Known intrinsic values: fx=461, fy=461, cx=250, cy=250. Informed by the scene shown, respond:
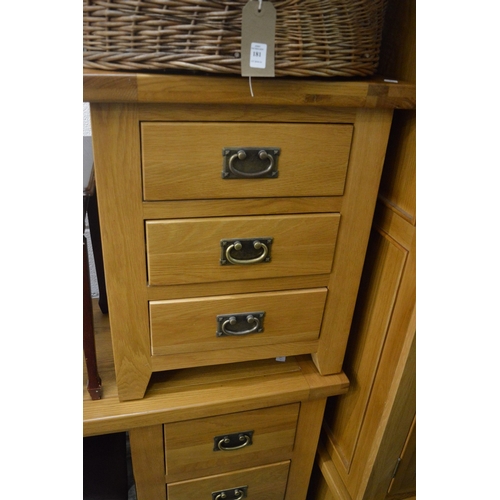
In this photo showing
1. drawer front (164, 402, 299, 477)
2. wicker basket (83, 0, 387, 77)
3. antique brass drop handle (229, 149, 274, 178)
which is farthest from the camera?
drawer front (164, 402, 299, 477)

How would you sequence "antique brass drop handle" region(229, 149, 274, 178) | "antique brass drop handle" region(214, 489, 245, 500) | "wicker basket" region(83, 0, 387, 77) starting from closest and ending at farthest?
"wicker basket" region(83, 0, 387, 77), "antique brass drop handle" region(229, 149, 274, 178), "antique brass drop handle" region(214, 489, 245, 500)

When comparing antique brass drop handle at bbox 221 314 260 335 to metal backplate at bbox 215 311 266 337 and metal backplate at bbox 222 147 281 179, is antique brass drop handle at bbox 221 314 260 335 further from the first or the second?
metal backplate at bbox 222 147 281 179

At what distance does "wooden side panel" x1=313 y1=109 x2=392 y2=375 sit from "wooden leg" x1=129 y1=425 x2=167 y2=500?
344 millimetres

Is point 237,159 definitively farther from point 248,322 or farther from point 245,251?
point 248,322

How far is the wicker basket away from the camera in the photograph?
1.80ft

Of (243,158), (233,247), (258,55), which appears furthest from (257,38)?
(233,247)

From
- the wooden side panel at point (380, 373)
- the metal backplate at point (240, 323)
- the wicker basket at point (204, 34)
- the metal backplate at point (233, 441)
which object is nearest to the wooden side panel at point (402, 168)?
the wooden side panel at point (380, 373)

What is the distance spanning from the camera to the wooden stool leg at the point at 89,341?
713 mm

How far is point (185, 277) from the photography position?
0.73 m

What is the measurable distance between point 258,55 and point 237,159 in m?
0.15

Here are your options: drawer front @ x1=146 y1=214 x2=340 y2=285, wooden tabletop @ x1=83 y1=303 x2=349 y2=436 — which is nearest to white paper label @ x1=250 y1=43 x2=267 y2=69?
drawer front @ x1=146 y1=214 x2=340 y2=285

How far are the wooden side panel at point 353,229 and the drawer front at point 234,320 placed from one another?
0.03 meters

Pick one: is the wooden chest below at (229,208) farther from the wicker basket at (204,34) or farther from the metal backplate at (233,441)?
the metal backplate at (233,441)

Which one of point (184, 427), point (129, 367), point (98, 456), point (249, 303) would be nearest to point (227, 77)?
point (249, 303)
